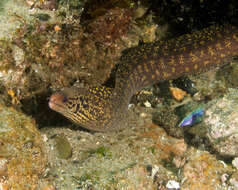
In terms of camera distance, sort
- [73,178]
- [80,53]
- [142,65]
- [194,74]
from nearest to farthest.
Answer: [73,178] < [80,53] < [142,65] < [194,74]

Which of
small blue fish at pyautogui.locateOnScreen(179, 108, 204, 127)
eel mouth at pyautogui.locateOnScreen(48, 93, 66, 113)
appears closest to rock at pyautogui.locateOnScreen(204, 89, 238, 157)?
small blue fish at pyautogui.locateOnScreen(179, 108, 204, 127)

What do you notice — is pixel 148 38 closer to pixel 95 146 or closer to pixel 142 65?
pixel 142 65

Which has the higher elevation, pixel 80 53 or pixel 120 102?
pixel 80 53

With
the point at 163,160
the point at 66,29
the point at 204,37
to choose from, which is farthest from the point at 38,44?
the point at 204,37

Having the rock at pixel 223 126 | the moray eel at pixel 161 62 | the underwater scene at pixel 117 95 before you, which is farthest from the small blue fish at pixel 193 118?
the moray eel at pixel 161 62

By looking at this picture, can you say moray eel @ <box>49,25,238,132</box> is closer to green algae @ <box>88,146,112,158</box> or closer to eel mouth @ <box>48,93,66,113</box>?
green algae @ <box>88,146,112,158</box>

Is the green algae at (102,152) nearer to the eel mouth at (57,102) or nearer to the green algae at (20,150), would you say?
the green algae at (20,150)

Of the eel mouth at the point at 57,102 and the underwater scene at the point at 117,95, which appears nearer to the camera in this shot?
the eel mouth at the point at 57,102
